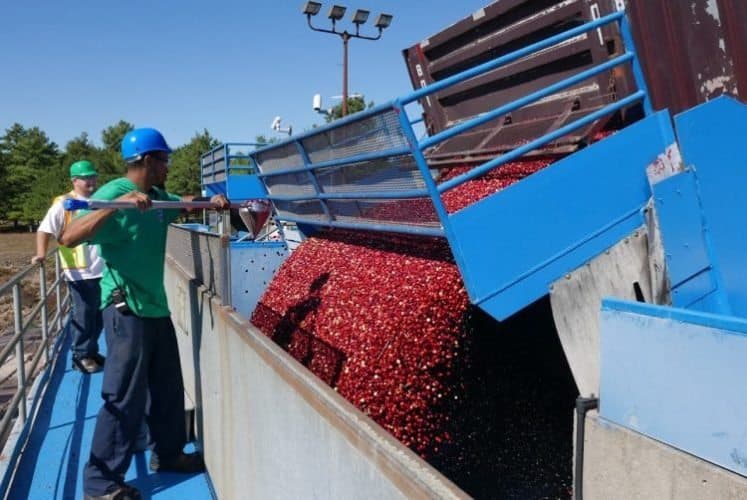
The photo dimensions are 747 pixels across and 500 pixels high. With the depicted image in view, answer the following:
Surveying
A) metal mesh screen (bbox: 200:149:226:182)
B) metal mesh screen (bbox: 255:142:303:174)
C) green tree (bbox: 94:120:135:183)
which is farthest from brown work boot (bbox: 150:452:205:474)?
green tree (bbox: 94:120:135:183)

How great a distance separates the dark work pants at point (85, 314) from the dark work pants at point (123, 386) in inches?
102

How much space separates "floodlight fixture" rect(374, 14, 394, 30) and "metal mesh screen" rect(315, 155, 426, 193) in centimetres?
1739

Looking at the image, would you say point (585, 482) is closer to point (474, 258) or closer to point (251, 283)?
point (474, 258)

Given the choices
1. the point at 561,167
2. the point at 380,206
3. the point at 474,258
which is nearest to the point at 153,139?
the point at 380,206

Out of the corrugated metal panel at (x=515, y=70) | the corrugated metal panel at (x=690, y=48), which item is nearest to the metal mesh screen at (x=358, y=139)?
the corrugated metal panel at (x=515, y=70)

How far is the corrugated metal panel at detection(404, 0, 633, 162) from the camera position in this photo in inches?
128

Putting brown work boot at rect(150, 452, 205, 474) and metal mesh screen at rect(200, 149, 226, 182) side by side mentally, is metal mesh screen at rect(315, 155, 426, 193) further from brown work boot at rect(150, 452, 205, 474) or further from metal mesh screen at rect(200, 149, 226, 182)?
metal mesh screen at rect(200, 149, 226, 182)

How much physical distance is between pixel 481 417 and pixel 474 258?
1.25 m

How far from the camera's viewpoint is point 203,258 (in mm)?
4164

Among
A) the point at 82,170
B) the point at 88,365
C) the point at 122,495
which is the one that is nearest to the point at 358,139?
the point at 122,495

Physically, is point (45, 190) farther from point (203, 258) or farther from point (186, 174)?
point (203, 258)

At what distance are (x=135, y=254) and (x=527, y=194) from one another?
7.46ft

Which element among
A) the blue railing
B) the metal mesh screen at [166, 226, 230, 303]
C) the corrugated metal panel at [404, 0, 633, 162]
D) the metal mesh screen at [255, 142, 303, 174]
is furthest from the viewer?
the metal mesh screen at [255, 142, 303, 174]

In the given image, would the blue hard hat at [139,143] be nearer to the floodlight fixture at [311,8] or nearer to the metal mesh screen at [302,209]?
the metal mesh screen at [302,209]
